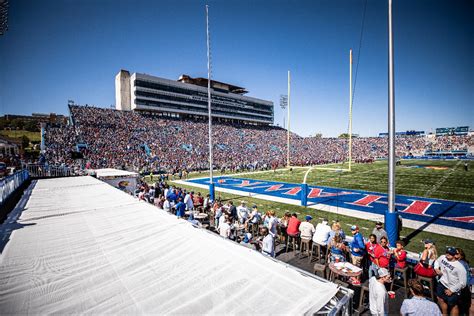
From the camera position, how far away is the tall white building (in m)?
54.8

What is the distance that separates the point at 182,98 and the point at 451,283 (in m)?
62.9

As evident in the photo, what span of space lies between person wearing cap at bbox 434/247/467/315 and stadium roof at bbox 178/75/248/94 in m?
69.7

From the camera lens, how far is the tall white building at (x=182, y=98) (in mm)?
54812

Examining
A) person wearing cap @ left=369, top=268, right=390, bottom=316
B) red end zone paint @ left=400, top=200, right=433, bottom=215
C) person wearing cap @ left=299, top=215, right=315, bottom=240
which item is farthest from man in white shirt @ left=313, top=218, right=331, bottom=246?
red end zone paint @ left=400, top=200, right=433, bottom=215

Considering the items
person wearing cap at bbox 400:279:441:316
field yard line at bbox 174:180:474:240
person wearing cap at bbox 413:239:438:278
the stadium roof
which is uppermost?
the stadium roof

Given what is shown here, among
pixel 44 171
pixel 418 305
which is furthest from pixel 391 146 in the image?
pixel 44 171

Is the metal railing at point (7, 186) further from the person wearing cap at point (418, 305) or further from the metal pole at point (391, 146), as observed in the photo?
the metal pole at point (391, 146)

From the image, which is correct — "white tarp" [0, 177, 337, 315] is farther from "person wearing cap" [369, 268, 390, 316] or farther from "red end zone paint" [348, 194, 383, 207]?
"red end zone paint" [348, 194, 383, 207]

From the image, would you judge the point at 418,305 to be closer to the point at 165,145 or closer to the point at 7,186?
the point at 7,186

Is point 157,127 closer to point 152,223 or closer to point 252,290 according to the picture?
point 152,223

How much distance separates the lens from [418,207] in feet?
45.8

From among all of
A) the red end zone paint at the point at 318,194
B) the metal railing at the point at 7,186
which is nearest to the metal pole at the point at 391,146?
the red end zone paint at the point at 318,194

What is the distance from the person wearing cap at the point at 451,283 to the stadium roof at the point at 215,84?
69666mm

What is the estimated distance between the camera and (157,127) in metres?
48.1
